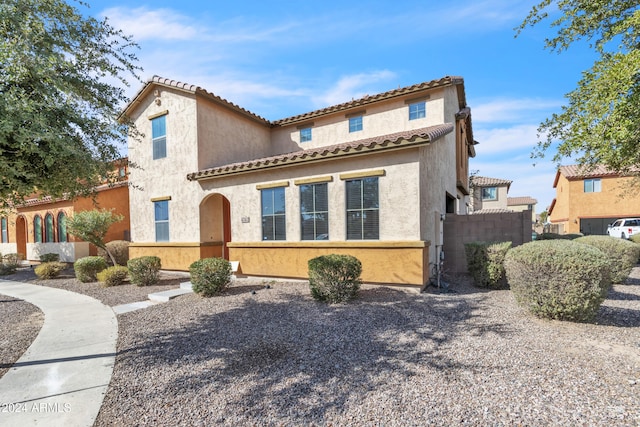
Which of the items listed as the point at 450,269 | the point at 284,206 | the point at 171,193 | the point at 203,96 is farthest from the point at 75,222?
the point at 450,269

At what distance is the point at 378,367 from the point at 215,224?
35.1ft

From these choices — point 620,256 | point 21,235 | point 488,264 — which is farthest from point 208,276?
point 21,235

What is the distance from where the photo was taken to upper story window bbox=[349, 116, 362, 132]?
554 inches

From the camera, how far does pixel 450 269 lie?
1141cm

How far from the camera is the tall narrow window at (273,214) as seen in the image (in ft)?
34.5

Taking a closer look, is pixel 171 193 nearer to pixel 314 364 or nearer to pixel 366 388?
pixel 314 364

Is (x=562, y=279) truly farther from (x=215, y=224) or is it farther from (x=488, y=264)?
(x=215, y=224)

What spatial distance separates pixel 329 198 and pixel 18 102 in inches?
278

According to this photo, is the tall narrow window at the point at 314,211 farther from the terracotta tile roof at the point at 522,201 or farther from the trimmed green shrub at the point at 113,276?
the terracotta tile roof at the point at 522,201

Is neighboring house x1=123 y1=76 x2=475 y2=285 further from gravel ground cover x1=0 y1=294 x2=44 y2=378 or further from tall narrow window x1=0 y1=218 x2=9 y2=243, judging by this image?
tall narrow window x1=0 y1=218 x2=9 y2=243

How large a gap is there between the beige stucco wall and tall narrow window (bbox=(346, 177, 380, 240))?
5.30 metres

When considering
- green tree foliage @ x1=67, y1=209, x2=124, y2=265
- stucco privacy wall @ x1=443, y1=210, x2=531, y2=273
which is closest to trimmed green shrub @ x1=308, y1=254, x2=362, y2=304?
stucco privacy wall @ x1=443, y1=210, x2=531, y2=273

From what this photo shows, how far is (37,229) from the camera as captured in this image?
65.2 feet

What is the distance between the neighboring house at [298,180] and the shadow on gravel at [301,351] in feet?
7.82
